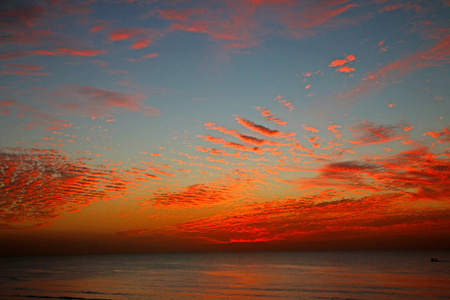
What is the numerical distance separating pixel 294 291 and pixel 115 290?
31.5 metres

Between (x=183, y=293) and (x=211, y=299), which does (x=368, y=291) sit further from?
(x=183, y=293)

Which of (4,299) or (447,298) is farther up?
(4,299)

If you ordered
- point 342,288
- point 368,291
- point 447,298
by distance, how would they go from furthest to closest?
point 342,288, point 368,291, point 447,298

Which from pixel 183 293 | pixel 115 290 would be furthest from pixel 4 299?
pixel 183 293

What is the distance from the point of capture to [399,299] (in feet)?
158

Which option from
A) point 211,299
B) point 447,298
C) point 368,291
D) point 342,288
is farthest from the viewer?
point 342,288

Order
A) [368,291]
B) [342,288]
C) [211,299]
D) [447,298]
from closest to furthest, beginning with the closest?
[447,298]
[211,299]
[368,291]
[342,288]

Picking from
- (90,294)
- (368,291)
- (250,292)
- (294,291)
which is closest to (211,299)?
(250,292)

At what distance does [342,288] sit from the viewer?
59375mm

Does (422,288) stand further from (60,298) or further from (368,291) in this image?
(60,298)

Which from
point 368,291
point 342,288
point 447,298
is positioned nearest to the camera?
point 447,298

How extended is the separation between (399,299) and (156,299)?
3506cm

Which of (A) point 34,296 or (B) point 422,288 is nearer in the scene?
(A) point 34,296

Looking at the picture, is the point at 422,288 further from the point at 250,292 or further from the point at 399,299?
the point at 250,292
